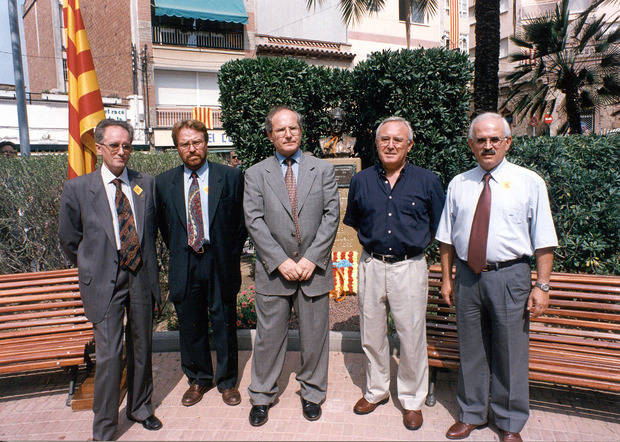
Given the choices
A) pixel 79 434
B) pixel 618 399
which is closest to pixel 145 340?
pixel 79 434

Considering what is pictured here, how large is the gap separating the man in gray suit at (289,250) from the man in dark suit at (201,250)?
0.31 m

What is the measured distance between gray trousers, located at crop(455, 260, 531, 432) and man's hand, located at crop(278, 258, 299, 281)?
1147 millimetres

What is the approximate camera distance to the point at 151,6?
72.9 ft

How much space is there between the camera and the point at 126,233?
10.5 ft

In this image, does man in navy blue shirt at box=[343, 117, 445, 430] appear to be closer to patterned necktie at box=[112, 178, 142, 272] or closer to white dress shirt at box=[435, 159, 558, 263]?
white dress shirt at box=[435, 159, 558, 263]

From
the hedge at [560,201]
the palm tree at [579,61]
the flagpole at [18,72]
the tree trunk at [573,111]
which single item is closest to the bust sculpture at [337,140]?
the hedge at [560,201]

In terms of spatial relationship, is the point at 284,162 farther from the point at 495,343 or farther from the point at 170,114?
the point at 170,114

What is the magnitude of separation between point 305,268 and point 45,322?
2490 millimetres

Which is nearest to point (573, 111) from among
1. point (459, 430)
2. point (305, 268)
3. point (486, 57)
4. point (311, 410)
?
point (486, 57)

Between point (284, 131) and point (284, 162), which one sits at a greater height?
point (284, 131)

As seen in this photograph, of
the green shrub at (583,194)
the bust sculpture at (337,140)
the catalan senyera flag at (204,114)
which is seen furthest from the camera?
the catalan senyera flag at (204,114)

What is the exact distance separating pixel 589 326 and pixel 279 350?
7.95 feet

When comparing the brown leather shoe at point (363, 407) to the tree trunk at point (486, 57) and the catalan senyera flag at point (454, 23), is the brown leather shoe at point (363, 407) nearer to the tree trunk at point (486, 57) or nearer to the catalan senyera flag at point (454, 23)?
the tree trunk at point (486, 57)

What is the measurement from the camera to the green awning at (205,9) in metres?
21.5
